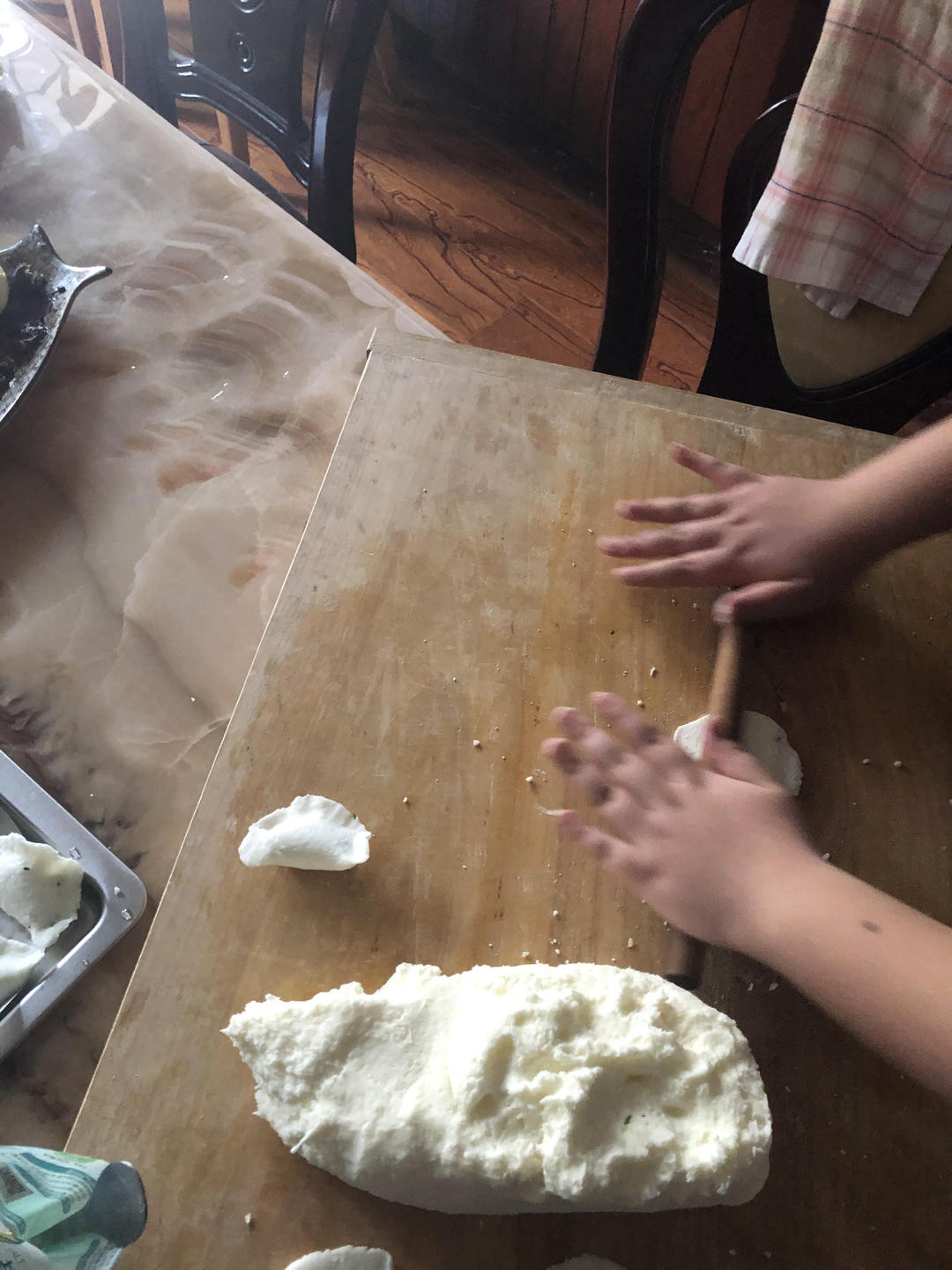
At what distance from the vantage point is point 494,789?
23.5 inches

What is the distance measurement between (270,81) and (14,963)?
114 centimetres

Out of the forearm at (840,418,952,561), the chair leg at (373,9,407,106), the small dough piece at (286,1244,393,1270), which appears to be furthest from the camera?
the chair leg at (373,9,407,106)

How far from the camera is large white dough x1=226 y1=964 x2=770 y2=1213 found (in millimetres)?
461

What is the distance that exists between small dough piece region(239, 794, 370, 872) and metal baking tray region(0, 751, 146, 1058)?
0.29 ft

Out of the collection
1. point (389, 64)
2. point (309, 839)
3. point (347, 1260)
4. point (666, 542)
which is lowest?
point (347, 1260)

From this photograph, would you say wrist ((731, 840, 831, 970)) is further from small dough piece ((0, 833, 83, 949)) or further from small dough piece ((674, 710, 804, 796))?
small dough piece ((0, 833, 83, 949))

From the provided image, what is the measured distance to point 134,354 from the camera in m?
0.85

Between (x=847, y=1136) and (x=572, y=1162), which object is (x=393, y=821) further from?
(x=847, y=1136)

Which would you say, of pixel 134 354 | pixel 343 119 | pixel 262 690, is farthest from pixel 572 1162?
pixel 343 119

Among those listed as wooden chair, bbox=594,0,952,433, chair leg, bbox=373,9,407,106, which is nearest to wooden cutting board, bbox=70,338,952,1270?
wooden chair, bbox=594,0,952,433

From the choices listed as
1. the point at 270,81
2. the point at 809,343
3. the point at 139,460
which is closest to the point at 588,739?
the point at 139,460

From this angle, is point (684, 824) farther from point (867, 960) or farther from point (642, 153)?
point (642, 153)

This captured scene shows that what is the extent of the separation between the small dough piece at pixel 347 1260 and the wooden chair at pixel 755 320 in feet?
2.96

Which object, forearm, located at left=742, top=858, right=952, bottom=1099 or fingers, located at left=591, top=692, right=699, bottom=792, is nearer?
forearm, located at left=742, top=858, right=952, bottom=1099
